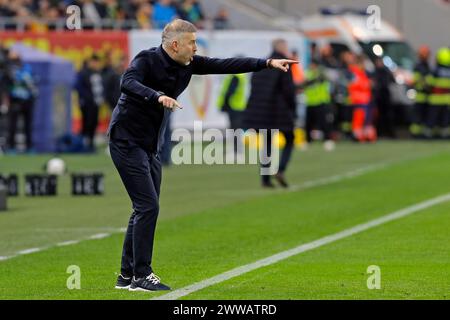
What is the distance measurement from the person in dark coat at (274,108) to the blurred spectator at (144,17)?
1631 cm

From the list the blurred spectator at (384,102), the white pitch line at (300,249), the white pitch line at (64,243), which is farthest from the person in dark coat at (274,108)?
the blurred spectator at (384,102)

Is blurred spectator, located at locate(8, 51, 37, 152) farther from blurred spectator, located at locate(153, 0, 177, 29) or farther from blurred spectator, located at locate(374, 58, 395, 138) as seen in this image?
blurred spectator, located at locate(374, 58, 395, 138)

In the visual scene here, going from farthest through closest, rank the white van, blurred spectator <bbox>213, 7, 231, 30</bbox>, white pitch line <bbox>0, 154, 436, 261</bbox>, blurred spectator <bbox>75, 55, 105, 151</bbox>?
the white van
blurred spectator <bbox>213, 7, 231, 30</bbox>
blurred spectator <bbox>75, 55, 105, 151</bbox>
white pitch line <bbox>0, 154, 436, 261</bbox>

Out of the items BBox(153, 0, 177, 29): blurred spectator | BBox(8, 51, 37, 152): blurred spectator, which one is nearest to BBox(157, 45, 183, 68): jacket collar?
BBox(8, 51, 37, 152): blurred spectator

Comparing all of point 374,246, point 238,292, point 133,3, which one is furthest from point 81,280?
point 133,3

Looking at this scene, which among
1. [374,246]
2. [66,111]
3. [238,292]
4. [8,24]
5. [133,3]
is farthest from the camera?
[133,3]

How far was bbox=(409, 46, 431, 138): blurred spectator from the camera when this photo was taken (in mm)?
41906

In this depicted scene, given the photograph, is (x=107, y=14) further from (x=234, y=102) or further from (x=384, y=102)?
Result: (x=234, y=102)

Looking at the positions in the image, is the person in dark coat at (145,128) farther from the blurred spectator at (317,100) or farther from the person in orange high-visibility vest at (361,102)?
the person in orange high-visibility vest at (361,102)

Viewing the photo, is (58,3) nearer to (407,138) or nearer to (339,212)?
(407,138)

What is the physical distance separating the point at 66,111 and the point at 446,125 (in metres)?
11.1

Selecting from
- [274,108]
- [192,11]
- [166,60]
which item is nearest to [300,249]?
[166,60]

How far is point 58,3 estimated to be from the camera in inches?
1576

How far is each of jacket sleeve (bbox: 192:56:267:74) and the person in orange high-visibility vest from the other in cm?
2749
